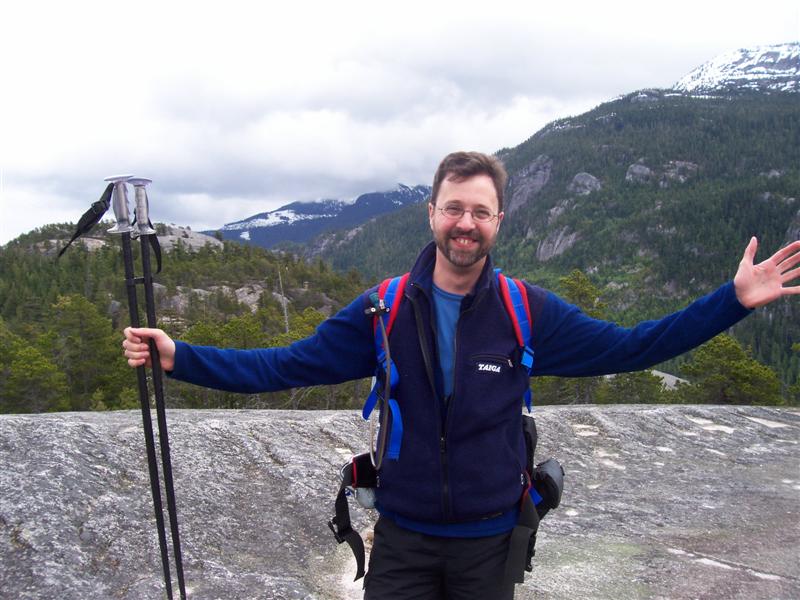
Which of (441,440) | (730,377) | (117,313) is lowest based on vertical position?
(730,377)

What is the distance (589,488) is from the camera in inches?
334

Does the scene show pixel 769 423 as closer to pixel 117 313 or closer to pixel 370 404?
pixel 370 404

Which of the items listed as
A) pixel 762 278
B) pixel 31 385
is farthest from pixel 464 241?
pixel 31 385

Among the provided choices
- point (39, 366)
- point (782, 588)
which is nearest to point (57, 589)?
point (782, 588)

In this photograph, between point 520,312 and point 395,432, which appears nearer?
point 395,432

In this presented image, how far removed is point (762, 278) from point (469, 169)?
165 cm

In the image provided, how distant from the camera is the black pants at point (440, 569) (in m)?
3.19

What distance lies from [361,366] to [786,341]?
413ft

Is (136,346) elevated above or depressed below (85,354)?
above

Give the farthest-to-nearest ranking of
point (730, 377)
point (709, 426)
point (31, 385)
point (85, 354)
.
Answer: point (85, 354) → point (31, 385) → point (730, 377) → point (709, 426)

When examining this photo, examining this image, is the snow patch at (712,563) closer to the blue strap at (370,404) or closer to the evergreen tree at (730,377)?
the blue strap at (370,404)

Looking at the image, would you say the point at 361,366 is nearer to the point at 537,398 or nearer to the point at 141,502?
the point at 141,502

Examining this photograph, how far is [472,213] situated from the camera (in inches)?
125

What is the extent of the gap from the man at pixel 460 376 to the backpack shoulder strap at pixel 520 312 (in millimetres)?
39
